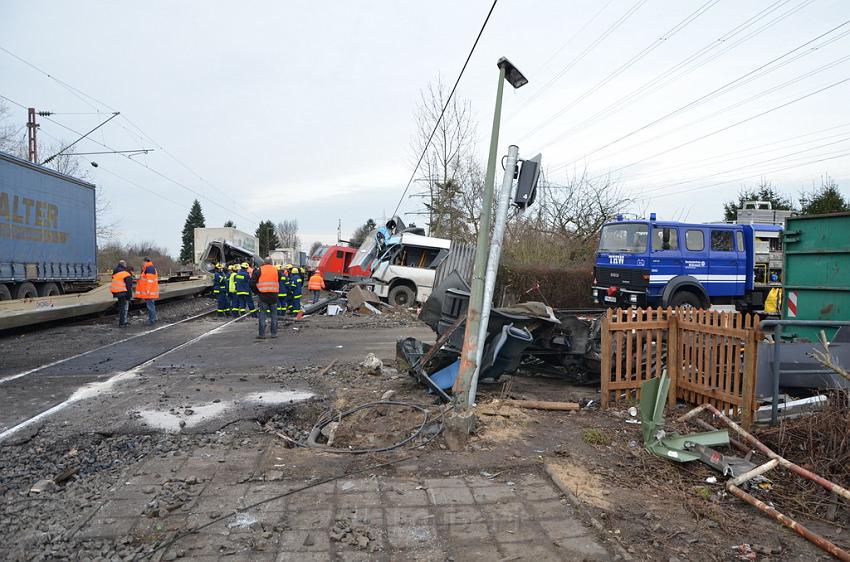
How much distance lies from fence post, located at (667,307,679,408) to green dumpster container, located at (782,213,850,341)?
2.07 metres

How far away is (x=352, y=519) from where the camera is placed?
3.44 m

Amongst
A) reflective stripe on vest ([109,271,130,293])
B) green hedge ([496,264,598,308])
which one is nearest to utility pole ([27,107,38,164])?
reflective stripe on vest ([109,271,130,293])

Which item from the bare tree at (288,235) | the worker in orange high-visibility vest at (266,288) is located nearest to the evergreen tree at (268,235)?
the bare tree at (288,235)

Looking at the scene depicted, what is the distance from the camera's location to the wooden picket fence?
17.2 ft

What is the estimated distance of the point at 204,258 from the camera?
96.1 feet

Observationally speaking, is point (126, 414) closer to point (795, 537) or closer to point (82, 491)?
point (82, 491)

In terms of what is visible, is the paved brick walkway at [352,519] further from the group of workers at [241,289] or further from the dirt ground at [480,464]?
the group of workers at [241,289]

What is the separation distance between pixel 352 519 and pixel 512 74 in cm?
438

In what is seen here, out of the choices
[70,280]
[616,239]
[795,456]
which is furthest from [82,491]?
[70,280]

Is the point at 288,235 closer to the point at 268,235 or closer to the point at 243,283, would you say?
the point at 268,235

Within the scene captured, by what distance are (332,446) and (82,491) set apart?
194 centimetres

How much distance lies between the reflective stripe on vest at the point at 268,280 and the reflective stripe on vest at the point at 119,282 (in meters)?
4.29

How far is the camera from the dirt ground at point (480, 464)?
3266mm

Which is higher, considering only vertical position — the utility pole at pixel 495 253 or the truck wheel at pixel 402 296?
the utility pole at pixel 495 253
